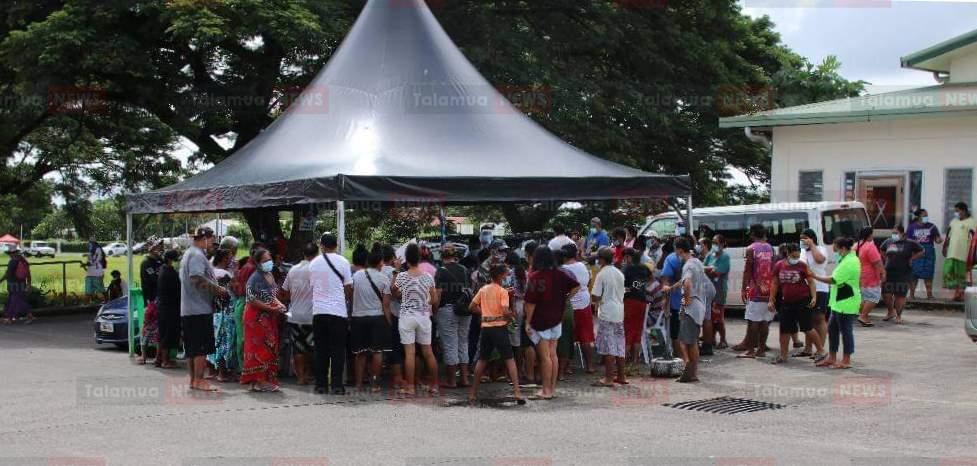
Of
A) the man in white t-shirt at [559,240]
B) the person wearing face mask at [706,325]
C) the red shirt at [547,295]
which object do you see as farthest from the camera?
the person wearing face mask at [706,325]

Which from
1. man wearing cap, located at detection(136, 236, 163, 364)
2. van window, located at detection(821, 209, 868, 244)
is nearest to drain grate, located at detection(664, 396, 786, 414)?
man wearing cap, located at detection(136, 236, 163, 364)

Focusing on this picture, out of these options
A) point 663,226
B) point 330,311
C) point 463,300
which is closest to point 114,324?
point 330,311

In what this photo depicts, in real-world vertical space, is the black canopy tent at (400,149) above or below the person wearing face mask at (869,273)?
above

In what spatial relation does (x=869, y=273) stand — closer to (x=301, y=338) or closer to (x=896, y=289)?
(x=896, y=289)

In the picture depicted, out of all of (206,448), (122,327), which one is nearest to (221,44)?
(122,327)

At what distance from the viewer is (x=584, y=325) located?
40.1ft

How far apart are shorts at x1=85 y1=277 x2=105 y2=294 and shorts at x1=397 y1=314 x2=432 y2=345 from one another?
54.4 ft

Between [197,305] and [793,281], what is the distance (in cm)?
715

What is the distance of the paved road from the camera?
305 inches

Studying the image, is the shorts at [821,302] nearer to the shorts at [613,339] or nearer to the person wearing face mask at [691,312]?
the person wearing face mask at [691,312]

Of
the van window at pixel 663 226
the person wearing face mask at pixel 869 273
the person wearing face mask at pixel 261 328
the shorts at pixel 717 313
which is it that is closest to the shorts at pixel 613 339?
the shorts at pixel 717 313

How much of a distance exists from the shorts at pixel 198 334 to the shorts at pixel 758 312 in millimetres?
6947

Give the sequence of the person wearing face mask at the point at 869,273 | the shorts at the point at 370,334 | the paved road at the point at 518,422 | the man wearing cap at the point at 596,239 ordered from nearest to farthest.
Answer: the paved road at the point at 518,422
the shorts at the point at 370,334
the man wearing cap at the point at 596,239
the person wearing face mask at the point at 869,273

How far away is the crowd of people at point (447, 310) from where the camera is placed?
1076 cm
